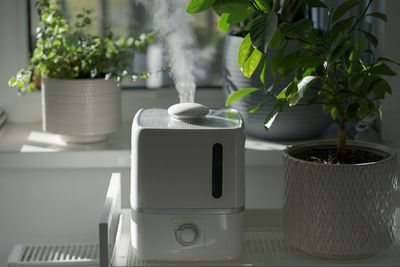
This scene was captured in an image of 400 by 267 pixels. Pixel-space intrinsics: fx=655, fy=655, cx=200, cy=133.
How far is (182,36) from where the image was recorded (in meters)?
1.29

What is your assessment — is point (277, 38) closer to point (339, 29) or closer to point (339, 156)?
point (339, 29)

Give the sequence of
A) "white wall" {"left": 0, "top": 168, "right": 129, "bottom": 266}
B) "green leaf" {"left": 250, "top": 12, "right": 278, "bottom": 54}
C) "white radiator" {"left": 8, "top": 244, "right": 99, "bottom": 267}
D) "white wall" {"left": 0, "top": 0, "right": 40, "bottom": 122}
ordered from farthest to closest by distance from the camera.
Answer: "white wall" {"left": 0, "top": 0, "right": 40, "bottom": 122} < "white wall" {"left": 0, "top": 168, "right": 129, "bottom": 266} < "white radiator" {"left": 8, "top": 244, "right": 99, "bottom": 267} < "green leaf" {"left": 250, "top": 12, "right": 278, "bottom": 54}

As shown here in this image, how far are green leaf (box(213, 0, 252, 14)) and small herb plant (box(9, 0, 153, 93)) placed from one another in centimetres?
57

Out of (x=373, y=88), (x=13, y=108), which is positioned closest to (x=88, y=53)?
(x=13, y=108)

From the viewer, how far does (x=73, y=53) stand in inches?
63.6

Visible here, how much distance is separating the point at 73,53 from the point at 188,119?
569 mm

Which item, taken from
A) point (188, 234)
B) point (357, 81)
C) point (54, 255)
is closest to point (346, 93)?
point (357, 81)

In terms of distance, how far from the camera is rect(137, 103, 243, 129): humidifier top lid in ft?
3.68

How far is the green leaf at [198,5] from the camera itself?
1.09 m

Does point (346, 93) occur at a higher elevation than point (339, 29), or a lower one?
lower

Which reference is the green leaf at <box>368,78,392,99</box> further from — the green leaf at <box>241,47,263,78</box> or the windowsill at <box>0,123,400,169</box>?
the windowsill at <box>0,123,400,169</box>

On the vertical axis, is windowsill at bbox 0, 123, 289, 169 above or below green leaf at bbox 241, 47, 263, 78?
below

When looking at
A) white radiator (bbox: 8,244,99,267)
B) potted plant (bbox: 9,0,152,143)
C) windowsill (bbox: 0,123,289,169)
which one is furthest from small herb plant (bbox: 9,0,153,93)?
white radiator (bbox: 8,244,99,267)

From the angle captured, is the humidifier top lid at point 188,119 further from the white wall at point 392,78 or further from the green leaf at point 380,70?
the white wall at point 392,78
